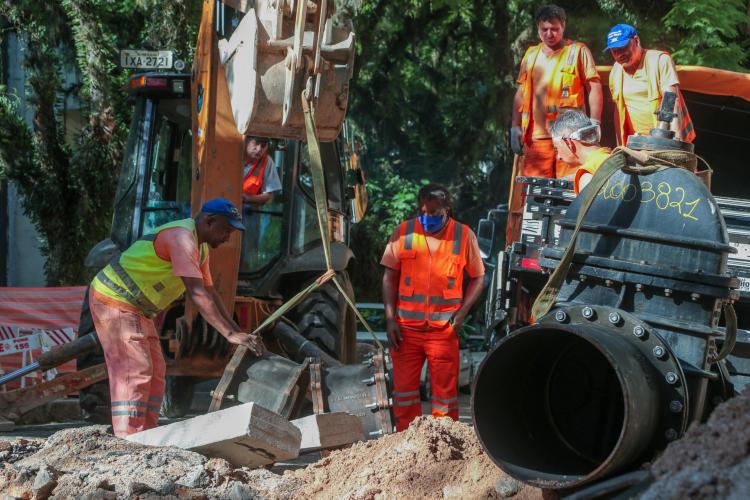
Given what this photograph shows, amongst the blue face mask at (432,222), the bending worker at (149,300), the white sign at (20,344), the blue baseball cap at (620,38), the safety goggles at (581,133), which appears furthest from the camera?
the white sign at (20,344)

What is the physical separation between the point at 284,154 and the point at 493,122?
706 centimetres

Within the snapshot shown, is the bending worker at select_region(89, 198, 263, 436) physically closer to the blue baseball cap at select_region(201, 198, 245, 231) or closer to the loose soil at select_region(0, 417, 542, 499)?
the blue baseball cap at select_region(201, 198, 245, 231)

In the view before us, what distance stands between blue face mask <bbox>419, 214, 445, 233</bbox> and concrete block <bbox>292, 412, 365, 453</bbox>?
5.53 ft

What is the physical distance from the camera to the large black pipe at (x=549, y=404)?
14.1 feet

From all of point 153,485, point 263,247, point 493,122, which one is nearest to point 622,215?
point 153,485

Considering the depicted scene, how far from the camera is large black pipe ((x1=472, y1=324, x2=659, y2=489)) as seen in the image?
14.1ft

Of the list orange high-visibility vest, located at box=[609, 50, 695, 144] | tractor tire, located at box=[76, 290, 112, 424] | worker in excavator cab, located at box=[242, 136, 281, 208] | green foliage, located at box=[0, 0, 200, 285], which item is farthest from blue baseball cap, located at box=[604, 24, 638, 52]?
green foliage, located at box=[0, 0, 200, 285]

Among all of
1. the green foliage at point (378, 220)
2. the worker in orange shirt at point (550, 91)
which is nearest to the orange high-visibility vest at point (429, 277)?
the worker in orange shirt at point (550, 91)

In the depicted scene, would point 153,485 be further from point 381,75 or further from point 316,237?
point 381,75

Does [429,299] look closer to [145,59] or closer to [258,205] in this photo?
[258,205]

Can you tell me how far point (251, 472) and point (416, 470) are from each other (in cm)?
93

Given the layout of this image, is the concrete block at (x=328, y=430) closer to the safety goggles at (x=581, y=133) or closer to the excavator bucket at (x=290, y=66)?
the excavator bucket at (x=290, y=66)

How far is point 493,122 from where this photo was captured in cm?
1502

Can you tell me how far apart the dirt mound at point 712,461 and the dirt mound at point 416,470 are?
86cm
